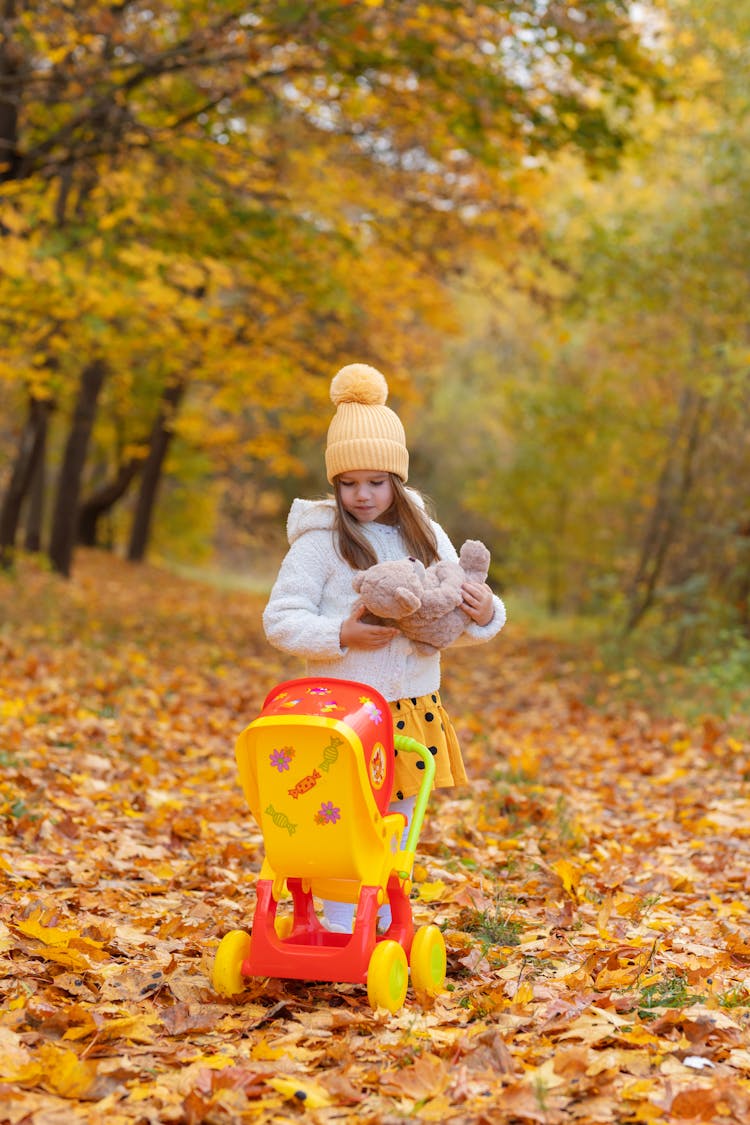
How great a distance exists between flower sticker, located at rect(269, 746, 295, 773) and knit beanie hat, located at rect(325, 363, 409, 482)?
2.99 feet

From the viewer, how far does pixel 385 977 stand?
3158mm

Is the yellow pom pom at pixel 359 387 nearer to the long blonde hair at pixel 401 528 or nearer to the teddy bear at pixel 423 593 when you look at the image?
the long blonde hair at pixel 401 528

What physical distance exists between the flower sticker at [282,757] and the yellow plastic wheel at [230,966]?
1.81 ft

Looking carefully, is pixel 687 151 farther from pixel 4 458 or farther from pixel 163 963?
pixel 163 963

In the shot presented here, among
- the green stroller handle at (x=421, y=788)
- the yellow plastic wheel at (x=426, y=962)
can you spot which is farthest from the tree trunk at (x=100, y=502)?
the yellow plastic wheel at (x=426, y=962)

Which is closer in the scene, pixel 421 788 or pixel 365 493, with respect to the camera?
pixel 421 788

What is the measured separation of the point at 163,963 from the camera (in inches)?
146

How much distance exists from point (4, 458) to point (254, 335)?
4.08 m

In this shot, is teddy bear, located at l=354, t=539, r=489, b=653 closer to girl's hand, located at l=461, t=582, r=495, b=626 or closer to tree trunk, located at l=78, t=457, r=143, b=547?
girl's hand, located at l=461, t=582, r=495, b=626

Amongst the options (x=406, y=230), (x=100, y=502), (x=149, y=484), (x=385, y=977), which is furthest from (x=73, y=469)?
(x=385, y=977)

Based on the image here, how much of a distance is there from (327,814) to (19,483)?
1285 centimetres

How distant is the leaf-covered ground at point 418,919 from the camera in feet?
8.98

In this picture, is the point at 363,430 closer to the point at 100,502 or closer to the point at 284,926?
the point at 284,926

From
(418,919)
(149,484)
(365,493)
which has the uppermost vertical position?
(365,493)
